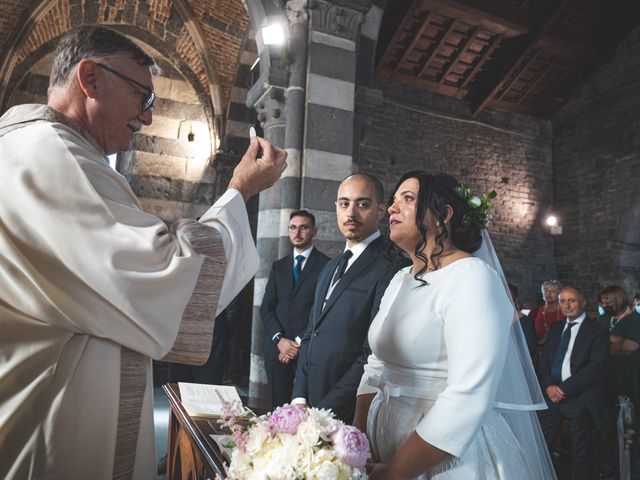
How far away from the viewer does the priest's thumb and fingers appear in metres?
1.24

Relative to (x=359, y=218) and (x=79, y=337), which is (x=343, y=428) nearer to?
(x=79, y=337)

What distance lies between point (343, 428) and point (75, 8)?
827 cm

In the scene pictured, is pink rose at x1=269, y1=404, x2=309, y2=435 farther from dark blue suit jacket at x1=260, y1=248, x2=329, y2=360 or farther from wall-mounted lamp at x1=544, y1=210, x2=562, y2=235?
wall-mounted lamp at x1=544, y1=210, x2=562, y2=235

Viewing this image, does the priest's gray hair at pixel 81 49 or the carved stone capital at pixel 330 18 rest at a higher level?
the carved stone capital at pixel 330 18

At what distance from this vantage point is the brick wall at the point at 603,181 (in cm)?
1010

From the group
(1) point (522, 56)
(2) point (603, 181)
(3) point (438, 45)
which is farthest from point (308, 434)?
(2) point (603, 181)

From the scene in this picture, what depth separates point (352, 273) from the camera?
7.97 feet

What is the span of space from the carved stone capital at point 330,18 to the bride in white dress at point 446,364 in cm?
323

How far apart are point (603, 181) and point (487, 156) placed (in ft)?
8.57

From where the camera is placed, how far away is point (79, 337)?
100cm

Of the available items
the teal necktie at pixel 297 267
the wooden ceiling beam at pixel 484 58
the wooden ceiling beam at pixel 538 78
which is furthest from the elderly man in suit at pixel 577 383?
the wooden ceiling beam at pixel 538 78

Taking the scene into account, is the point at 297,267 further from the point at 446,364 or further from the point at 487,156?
the point at 487,156

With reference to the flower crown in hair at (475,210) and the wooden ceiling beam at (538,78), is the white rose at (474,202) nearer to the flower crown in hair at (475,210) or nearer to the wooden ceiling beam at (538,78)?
the flower crown in hair at (475,210)

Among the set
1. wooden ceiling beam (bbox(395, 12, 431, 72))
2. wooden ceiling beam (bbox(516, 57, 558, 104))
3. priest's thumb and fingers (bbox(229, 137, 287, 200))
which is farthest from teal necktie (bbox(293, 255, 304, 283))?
wooden ceiling beam (bbox(516, 57, 558, 104))
